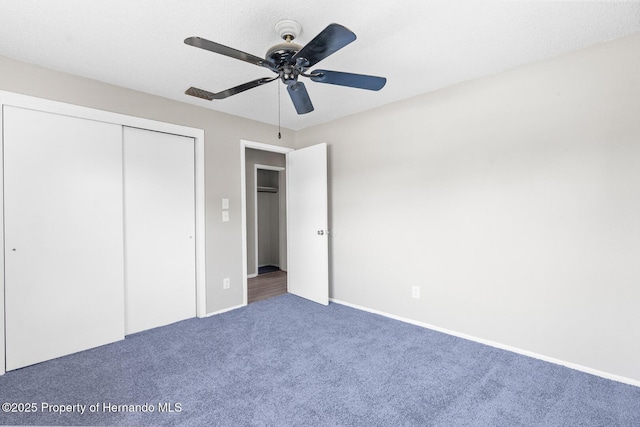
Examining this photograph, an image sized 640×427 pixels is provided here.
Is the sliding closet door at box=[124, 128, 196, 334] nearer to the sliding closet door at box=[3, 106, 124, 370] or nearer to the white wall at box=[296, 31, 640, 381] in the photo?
the sliding closet door at box=[3, 106, 124, 370]

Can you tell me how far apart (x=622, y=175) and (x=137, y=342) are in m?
4.02

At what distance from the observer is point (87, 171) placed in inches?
100

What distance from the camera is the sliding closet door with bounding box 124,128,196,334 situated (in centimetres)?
284

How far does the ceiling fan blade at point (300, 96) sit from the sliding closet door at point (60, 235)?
1.80 m

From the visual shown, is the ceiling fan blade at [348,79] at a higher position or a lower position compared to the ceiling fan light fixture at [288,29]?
lower

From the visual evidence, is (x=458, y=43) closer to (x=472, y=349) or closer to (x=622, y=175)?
(x=622, y=175)

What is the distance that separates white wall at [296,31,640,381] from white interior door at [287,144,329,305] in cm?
54

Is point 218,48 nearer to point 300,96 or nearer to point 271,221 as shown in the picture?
point 300,96

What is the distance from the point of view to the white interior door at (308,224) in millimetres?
3639

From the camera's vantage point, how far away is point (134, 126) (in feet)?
9.27

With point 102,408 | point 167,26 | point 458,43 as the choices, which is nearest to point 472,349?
point 458,43

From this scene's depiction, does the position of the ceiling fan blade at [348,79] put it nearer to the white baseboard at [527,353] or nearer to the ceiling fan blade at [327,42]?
the ceiling fan blade at [327,42]

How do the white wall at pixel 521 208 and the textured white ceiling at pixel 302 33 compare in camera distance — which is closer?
the textured white ceiling at pixel 302 33

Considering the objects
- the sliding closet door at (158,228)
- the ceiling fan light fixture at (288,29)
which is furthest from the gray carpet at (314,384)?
the ceiling fan light fixture at (288,29)
